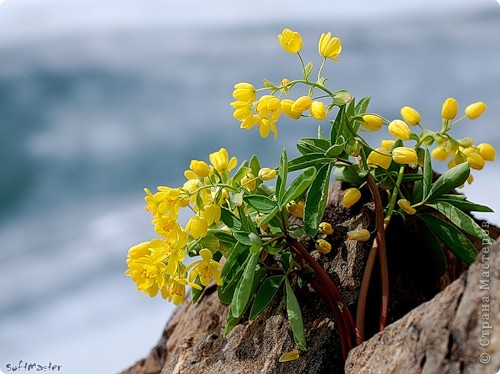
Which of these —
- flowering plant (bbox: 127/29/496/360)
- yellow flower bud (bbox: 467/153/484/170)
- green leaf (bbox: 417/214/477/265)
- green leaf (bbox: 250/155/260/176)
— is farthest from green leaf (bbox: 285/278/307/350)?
yellow flower bud (bbox: 467/153/484/170)

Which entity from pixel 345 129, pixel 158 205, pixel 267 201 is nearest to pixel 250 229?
pixel 267 201

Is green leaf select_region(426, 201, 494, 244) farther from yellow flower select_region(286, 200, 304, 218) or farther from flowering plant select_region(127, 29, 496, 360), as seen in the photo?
yellow flower select_region(286, 200, 304, 218)

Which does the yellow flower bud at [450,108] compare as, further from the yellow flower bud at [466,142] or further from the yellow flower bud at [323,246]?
the yellow flower bud at [323,246]

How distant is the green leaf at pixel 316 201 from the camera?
71.4 inches

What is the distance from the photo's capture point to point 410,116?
6.16ft

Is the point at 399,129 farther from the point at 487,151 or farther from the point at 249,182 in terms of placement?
the point at 249,182

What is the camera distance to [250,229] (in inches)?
72.2

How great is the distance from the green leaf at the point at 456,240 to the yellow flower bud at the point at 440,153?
0.17 metres

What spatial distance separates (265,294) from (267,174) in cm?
33

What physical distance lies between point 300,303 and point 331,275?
0.13 m

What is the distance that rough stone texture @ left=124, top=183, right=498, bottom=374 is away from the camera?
1951 millimetres

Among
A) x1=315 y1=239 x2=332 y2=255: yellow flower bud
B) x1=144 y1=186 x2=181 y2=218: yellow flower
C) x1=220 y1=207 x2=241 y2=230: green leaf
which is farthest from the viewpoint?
x1=315 y1=239 x2=332 y2=255: yellow flower bud

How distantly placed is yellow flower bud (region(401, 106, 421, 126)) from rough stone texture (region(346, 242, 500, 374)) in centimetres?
48

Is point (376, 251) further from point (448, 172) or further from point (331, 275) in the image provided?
point (448, 172)
